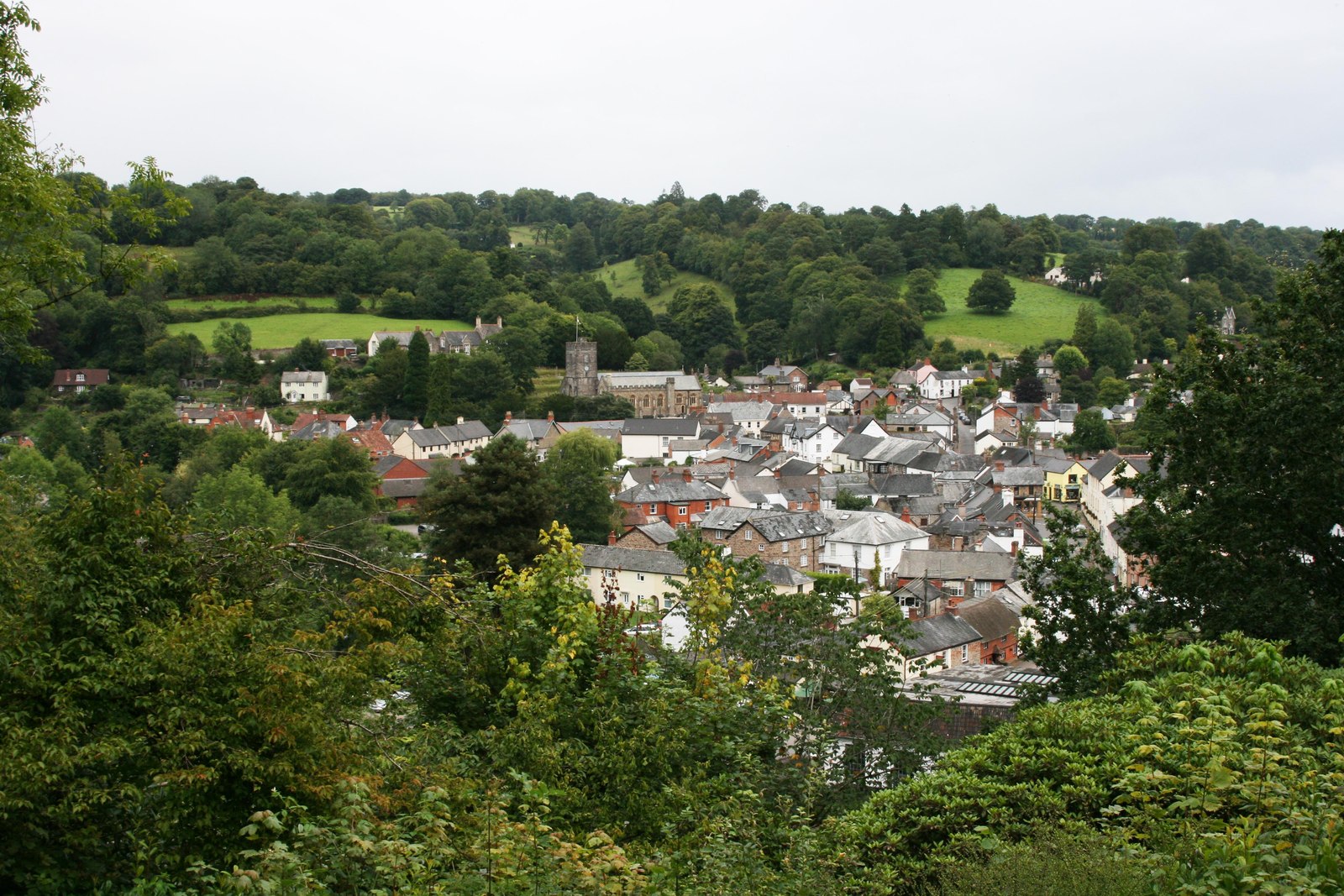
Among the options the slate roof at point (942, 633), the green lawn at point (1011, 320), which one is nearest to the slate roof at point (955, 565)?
the slate roof at point (942, 633)

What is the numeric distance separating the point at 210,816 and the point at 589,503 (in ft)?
113

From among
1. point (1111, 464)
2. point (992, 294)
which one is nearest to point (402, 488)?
point (1111, 464)

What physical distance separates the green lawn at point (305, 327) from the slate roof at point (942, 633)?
61.5 m

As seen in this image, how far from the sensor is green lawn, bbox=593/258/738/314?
4380 inches

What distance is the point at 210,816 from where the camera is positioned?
5.48 meters

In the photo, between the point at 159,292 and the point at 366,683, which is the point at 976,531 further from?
the point at 159,292

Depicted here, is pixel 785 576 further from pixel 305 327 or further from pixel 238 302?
pixel 238 302

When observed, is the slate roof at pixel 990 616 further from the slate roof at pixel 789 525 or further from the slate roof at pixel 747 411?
the slate roof at pixel 747 411

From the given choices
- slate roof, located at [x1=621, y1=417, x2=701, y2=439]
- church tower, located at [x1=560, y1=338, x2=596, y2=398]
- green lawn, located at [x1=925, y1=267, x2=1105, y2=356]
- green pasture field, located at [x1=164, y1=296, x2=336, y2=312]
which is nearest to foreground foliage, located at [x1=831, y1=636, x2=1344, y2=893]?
slate roof, located at [x1=621, y1=417, x2=701, y2=439]

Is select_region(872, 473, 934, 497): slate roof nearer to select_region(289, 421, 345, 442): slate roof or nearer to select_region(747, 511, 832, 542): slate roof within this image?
select_region(747, 511, 832, 542): slate roof

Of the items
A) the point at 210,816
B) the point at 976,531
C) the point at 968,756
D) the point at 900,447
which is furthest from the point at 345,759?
the point at 900,447

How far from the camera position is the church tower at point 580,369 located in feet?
257

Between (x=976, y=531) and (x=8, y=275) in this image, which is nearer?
(x=8, y=275)

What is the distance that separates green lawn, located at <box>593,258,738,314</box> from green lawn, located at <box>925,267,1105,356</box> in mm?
21787
